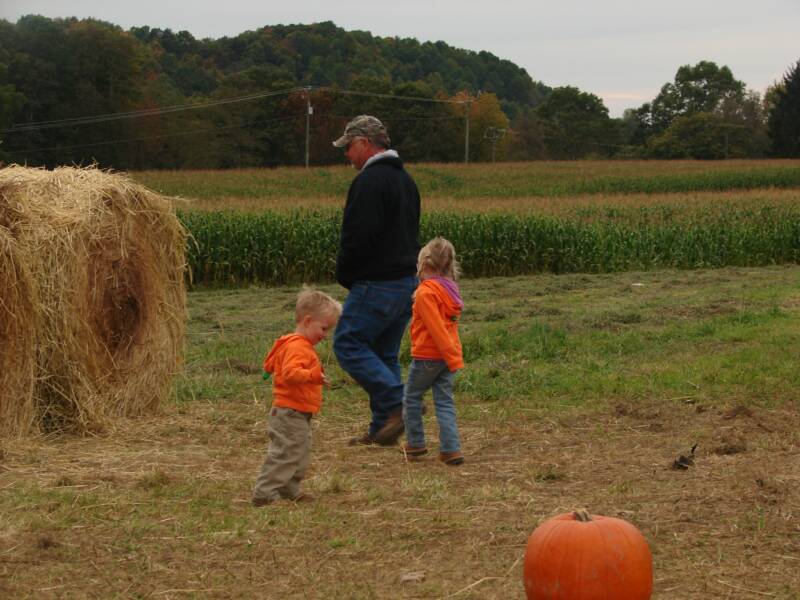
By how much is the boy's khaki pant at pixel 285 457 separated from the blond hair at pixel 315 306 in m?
0.51

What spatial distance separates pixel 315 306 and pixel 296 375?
404 millimetres

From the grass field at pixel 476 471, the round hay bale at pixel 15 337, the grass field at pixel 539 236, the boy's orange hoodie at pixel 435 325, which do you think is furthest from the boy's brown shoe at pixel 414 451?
the grass field at pixel 539 236

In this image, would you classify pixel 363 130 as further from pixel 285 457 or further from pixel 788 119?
pixel 788 119

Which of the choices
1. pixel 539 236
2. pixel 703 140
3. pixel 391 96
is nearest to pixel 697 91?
pixel 703 140

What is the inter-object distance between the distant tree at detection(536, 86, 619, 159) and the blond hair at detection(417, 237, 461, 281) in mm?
95563

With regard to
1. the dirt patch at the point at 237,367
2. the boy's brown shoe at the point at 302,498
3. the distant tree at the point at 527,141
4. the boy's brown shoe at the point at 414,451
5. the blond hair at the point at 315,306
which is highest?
the distant tree at the point at 527,141

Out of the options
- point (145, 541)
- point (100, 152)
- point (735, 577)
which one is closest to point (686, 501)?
point (735, 577)

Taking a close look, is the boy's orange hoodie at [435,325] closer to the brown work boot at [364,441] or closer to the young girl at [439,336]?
the young girl at [439,336]

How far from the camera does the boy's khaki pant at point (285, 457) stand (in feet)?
18.7

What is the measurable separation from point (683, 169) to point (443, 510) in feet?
A: 180

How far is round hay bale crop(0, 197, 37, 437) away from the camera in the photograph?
7105 mm

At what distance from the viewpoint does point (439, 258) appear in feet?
21.9

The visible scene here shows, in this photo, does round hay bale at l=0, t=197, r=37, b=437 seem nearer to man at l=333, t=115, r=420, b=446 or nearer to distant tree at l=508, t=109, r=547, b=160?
man at l=333, t=115, r=420, b=446

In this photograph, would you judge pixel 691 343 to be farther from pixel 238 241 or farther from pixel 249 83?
pixel 249 83
